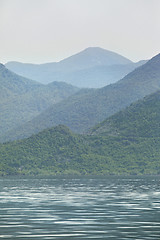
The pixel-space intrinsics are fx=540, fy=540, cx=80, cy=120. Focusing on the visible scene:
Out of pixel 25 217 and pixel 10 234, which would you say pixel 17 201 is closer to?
pixel 25 217

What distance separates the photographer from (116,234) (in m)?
35.8

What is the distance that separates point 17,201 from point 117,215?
20.1 metres

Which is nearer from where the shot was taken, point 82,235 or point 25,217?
point 82,235

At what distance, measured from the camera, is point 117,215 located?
154 feet

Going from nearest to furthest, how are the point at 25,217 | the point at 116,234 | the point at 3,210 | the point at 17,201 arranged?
the point at 116,234 < the point at 25,217 < the point at 3,210 < the point at 17,201

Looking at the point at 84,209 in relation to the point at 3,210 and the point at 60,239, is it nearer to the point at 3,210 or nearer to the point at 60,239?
the point at 3,210

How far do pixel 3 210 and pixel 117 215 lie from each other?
470 inches

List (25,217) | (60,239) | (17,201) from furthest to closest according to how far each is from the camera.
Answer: (17,201), (25,217), (60,239)

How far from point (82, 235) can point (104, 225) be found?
5614 millimetres

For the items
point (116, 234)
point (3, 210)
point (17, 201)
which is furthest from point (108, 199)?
point (116, 234)

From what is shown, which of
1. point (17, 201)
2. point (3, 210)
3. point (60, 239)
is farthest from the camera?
point (17, 201)

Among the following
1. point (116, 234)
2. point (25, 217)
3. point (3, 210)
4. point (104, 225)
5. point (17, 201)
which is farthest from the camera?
point (17, 201)

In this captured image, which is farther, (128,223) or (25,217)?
(25,217)

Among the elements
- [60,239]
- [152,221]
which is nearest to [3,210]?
[152,221]
